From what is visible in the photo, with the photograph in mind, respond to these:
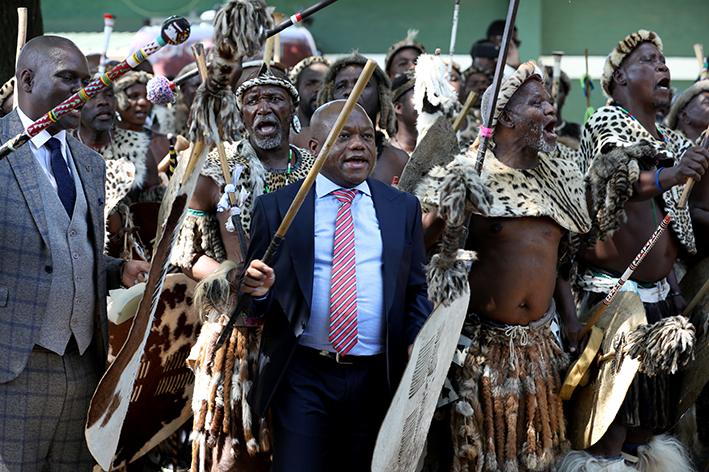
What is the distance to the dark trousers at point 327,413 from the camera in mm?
2932

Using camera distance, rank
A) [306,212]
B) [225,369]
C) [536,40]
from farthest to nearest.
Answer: [536,40], [225,369], [306,212]

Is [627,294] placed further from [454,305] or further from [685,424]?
[454,305]

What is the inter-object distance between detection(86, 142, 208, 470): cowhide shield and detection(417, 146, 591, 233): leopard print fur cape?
4.67 feet

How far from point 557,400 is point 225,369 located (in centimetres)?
178

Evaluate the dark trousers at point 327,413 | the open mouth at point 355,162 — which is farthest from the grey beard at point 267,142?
the dark trousers at point 327,413

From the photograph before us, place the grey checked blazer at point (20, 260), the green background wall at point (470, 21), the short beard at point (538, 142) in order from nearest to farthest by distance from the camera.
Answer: the grey checked blazer at point (20, 260) → the short beard at point (538, 142) → the green background wall at point (470, 21)

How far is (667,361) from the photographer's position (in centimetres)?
373

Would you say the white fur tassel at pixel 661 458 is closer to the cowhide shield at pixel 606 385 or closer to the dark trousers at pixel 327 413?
the cowhide shield at pixel 606 385

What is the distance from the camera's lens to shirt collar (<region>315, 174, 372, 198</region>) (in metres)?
3.15

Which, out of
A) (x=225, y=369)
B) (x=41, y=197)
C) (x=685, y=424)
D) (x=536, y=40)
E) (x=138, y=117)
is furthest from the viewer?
(x=536, y=40)

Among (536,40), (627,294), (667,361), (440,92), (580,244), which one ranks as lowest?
(667,361)

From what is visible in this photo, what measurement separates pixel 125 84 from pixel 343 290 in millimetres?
4056

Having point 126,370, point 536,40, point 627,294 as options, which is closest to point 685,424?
point 627,294

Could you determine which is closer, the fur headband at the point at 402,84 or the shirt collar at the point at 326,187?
the shirt collar at the point at 326,187
